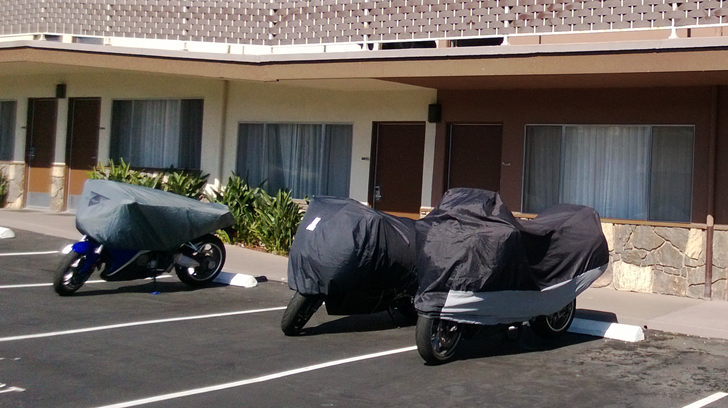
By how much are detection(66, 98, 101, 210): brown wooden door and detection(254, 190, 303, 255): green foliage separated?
553 cm

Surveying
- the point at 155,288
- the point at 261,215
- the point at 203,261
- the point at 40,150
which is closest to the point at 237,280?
the point at 203,261

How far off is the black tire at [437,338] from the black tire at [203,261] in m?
4.73

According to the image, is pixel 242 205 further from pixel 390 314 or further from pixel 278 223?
pixel 390 314

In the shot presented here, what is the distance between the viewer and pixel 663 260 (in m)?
12.5

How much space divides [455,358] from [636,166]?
6370 mm

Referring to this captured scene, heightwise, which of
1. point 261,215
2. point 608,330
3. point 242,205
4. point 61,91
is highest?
point 61,91

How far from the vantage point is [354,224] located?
8492 mm

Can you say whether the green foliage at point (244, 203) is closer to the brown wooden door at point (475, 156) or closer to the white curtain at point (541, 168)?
the brown wooden door at point (475, 156)

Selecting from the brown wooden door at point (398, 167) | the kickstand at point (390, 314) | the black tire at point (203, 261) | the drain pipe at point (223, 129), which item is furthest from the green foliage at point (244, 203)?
the kickstand at point (390, 314)

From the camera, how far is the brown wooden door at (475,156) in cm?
1421

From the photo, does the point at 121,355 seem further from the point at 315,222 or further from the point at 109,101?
the point at 109,101

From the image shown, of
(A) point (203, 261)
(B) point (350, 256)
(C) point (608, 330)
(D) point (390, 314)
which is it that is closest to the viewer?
(B) point (350, 256)

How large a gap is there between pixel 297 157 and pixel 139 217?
21.0 feet

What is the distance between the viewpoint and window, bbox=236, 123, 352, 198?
16.0 meters
